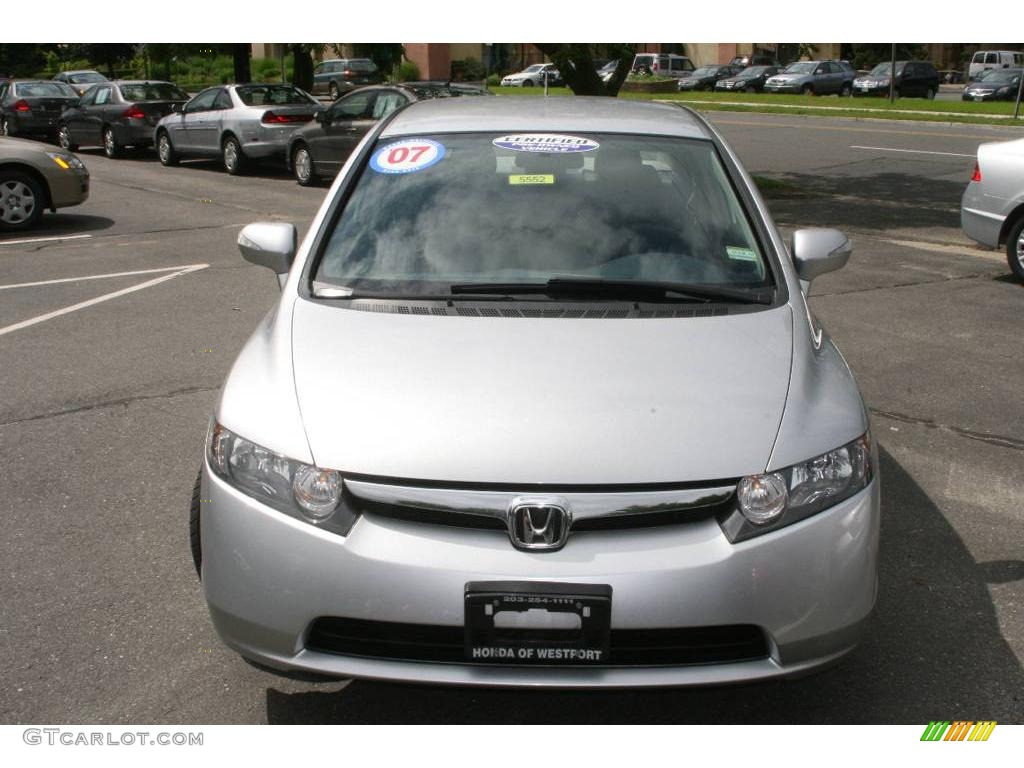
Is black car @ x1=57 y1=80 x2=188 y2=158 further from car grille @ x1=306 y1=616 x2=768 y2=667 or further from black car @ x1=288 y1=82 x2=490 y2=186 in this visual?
car grille @ x1=306 y1=616 x2=768 y2=667

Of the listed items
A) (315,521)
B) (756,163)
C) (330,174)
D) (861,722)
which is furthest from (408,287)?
(756,163)

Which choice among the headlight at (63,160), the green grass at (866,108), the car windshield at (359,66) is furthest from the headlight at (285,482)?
the car windshield at (359,66)

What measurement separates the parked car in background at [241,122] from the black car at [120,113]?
1.93 m

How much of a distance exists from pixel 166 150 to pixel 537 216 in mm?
18647

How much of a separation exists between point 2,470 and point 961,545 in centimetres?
420

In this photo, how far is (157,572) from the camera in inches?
166

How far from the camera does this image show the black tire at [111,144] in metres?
22.7

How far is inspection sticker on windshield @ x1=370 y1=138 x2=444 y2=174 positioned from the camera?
4285mm

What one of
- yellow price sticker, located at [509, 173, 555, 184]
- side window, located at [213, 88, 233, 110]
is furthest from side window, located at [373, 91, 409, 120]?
yellow price sticker, located at [509, 173, 555, 184]

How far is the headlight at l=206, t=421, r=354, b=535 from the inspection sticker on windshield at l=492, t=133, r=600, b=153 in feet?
5.76

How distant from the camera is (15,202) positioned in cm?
1326

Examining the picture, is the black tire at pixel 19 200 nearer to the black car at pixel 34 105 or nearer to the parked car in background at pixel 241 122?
A: the parked car in background at pixel 241 122

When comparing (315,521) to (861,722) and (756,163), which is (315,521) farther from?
(756,163)

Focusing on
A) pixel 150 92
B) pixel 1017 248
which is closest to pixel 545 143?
pixel 1017 248
